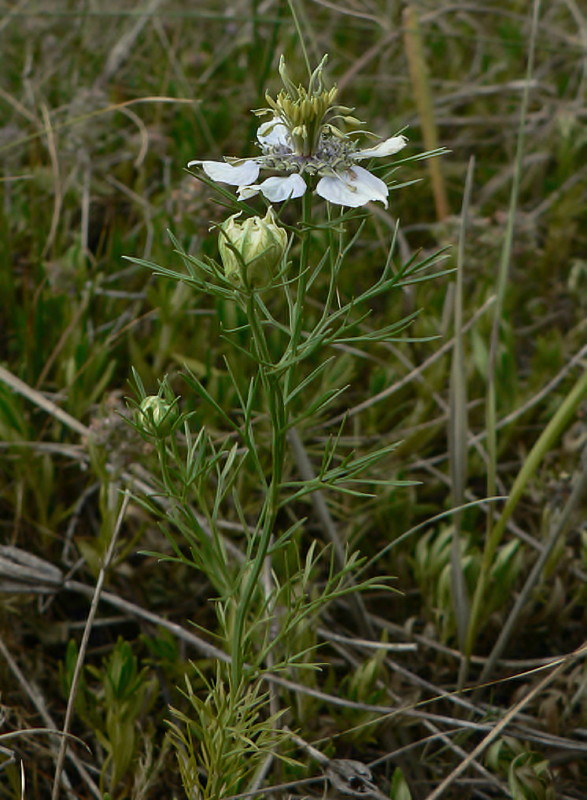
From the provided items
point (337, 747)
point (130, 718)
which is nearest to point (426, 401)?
point (337, 747)

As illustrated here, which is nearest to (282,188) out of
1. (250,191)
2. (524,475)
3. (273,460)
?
(250,191)

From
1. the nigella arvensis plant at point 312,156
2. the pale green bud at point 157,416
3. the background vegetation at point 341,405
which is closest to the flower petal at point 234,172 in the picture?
the nigella arvensis plant at point 312,156

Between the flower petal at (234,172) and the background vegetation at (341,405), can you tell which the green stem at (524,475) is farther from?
the flower petal at (234,172)

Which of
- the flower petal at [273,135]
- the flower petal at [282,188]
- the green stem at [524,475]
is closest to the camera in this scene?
the flower petal at [282,188]

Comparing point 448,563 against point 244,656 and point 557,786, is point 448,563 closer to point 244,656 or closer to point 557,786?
point 557,786

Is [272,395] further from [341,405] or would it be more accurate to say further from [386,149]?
[341,405]

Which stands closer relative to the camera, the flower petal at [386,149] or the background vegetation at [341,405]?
the flower petal at [386,149]
